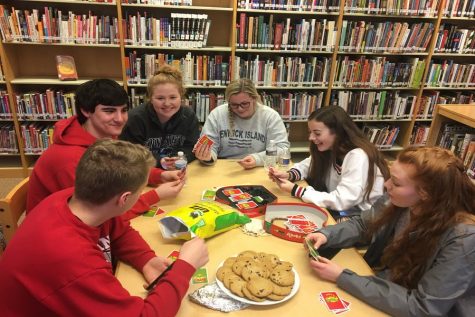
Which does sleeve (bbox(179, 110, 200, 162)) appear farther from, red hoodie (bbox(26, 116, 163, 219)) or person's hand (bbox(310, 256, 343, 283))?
person's hand (bbox(310, 256, 343, 283))

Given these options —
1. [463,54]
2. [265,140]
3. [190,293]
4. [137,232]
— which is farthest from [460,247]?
[463,54]

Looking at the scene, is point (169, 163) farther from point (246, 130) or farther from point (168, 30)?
point (168, 30)

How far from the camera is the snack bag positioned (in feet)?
4.30

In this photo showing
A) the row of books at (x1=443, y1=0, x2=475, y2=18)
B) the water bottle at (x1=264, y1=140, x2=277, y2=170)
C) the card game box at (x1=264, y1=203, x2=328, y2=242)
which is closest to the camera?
the card game box at (x1=264, y1=203, x2=328, y2=242)

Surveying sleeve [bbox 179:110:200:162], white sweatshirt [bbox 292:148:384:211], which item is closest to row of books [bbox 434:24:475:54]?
white sweatshirt [bbox 292:148:384:211]

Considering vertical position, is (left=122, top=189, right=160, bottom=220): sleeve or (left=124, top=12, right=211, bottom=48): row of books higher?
(left=124, top=12, right=211, bottom=48): row of books

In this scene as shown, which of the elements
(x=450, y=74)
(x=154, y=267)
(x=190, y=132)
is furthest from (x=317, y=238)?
(x=450, y=74)

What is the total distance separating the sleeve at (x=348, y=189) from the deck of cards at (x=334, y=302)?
2.04 ft

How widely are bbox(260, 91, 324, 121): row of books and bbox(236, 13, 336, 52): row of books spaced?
490mm

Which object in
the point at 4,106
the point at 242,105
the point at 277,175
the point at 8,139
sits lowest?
the point at 8,139

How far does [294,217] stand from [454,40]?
3439 mm

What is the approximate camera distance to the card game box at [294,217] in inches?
56.8

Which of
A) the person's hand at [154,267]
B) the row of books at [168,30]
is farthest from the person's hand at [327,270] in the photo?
the row of books at [168,30]

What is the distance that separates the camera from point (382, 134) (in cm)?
407
